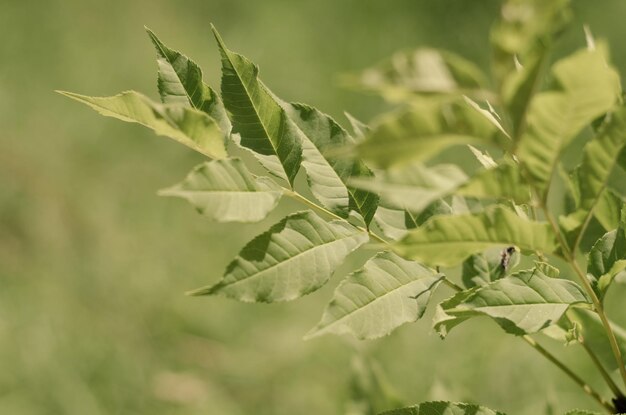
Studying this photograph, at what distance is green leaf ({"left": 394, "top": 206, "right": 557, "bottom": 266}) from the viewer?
64 cm

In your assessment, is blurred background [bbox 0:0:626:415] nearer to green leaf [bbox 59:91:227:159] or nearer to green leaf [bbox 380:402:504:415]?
green leaf [bbox 380:402:504:415]

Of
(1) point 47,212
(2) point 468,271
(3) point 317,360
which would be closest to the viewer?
(2) point 468,271

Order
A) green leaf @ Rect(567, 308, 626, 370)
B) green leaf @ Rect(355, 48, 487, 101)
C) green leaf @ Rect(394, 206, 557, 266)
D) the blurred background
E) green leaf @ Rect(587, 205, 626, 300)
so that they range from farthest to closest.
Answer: the blurred background → green leaf @ Rect(567, 308, 626, 370) → green leaf @ Rect(587, 205, 626, 300) → green leaf @ Rect(394, 206, 557, 266) → green leaf @ Rect(355, 48, 487, 101)

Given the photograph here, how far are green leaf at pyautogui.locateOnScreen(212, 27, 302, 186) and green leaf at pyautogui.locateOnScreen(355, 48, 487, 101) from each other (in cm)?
29

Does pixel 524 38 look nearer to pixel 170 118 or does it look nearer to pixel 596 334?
pixel 170 118

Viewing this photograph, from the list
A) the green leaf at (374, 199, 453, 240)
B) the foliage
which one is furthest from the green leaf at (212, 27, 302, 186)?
the green leaf at (374, 199, 453, 240)

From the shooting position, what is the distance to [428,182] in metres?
0.60

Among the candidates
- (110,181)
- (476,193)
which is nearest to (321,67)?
(110,181)

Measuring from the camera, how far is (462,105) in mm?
587

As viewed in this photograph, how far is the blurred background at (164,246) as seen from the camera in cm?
252

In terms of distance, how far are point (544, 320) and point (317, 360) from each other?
199 centimetres

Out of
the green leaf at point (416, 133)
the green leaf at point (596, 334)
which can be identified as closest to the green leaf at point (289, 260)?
the green leaf at point (416, 133)

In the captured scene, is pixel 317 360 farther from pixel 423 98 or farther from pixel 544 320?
pixel 423 98

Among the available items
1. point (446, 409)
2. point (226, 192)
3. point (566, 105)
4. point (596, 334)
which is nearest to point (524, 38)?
point (566, 105)
